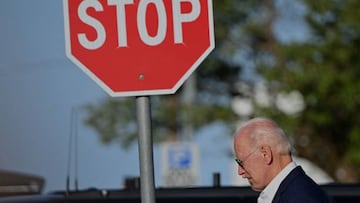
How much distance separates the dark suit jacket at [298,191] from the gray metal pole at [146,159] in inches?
23.7

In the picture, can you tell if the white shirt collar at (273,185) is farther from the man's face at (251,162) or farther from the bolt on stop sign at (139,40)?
the bolt on stop sign at (139,40)

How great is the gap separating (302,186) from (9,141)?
2333mm

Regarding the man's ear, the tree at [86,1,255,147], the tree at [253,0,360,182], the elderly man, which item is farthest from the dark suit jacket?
the tree at [86,1,255,147]

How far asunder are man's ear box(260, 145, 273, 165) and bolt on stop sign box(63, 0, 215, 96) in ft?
1.75

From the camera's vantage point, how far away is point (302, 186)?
5.25 m

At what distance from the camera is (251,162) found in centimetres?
539

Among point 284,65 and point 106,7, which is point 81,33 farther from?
point 284,65

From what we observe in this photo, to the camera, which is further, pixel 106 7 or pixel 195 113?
pixel 195 113

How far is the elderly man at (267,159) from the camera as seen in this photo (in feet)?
17.5

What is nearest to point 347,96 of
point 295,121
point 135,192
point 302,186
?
point 295,121

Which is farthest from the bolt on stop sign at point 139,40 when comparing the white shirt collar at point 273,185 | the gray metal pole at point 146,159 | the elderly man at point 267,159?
the white shirt collar at point 273,185

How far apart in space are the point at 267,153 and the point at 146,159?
656 mm

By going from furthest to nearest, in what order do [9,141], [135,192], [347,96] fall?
[347,96] → [135,192] → [9,141]

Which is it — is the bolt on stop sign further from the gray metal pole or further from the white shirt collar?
the white shirt collar
